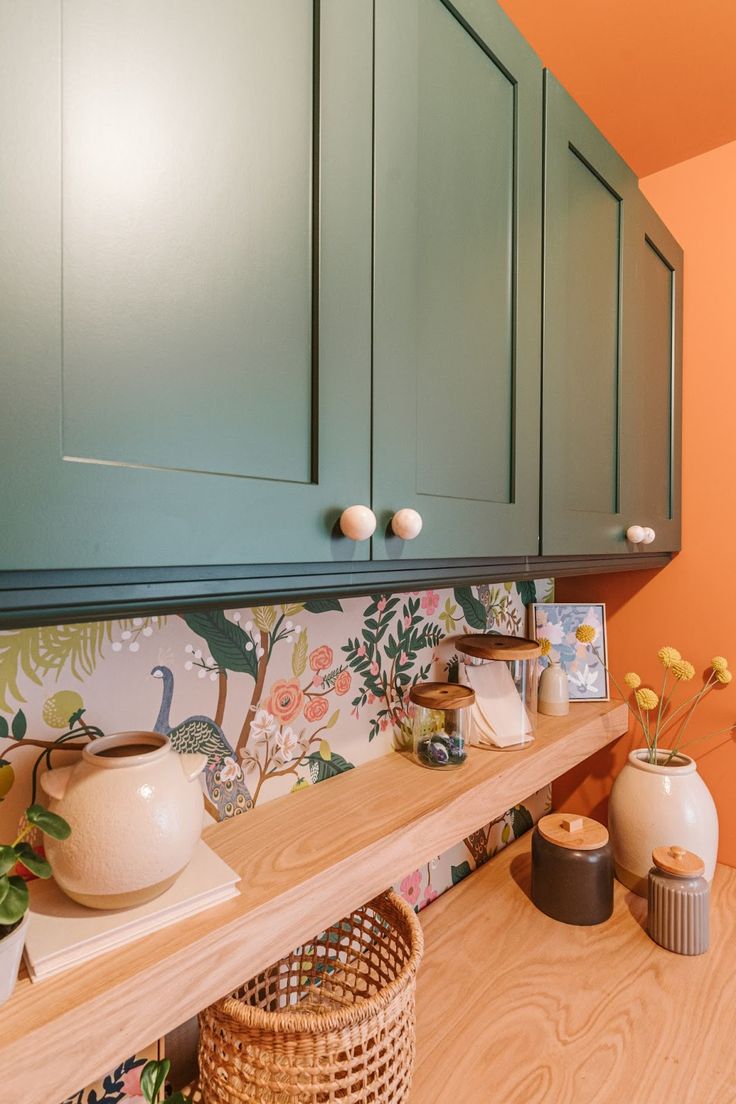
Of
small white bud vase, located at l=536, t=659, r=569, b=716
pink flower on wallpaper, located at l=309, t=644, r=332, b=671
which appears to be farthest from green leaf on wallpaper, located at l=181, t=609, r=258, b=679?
small white bud vase, located at l=536, t=659, r=569, b=716

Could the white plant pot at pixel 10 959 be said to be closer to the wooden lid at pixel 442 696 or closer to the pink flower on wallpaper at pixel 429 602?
the wooden lid at pixel 442 696

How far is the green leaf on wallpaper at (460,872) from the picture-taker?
132 centimetres

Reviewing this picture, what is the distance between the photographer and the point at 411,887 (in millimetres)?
1196

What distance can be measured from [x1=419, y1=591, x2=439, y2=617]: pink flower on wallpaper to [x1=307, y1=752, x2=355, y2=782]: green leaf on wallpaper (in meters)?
0.34

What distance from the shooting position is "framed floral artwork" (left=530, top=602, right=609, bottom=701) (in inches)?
60.5

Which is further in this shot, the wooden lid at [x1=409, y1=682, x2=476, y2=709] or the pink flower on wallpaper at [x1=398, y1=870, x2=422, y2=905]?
the pink flower on wallpaper at [x1=398, y1=870, x2=422, y2=905]

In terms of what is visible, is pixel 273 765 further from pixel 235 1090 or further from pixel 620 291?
pixel 620 291

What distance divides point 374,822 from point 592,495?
66 centimetres

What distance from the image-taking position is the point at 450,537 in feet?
2.48

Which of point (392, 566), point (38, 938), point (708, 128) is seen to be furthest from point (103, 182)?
point (708, 128)

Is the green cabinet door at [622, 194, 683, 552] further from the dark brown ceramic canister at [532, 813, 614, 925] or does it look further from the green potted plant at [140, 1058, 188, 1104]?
the green potted plant at [140, 1058, 188, 1104]

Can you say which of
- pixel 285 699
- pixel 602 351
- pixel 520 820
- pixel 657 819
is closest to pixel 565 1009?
pixel 657 819

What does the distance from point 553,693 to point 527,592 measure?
0.90 ft

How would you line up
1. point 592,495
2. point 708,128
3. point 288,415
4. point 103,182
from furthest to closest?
point 708,128, point 592,495, point 288,415, point 103,182
